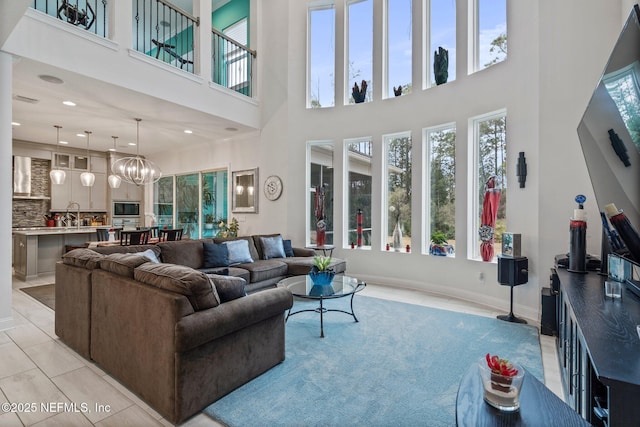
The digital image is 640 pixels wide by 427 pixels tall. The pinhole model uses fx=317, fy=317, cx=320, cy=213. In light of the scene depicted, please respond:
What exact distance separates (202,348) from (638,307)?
8.29 ft

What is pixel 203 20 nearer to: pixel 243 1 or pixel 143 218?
pixel 243 1

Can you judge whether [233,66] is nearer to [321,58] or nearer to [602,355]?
[321,58]

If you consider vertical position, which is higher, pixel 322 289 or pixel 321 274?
pixel 321 274

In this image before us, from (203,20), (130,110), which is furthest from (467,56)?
(130,110)

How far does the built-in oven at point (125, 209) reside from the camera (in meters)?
8.69

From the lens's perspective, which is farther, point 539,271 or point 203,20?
point 203,20

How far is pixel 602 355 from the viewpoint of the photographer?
1.17m

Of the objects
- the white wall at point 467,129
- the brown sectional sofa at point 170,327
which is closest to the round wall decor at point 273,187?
the white wall at point 467,129

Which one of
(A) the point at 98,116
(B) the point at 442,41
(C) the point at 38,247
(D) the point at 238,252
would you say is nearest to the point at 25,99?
(A) the point at 98,116

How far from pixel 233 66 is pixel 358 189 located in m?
3.96

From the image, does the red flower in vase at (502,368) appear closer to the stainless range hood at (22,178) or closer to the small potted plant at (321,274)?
the small potted plant at (321,274)

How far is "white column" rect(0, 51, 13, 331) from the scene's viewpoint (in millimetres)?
3320

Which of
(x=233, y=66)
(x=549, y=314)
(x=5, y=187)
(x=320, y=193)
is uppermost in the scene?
(x=233, y=66)

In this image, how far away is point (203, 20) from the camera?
547 centimetres
